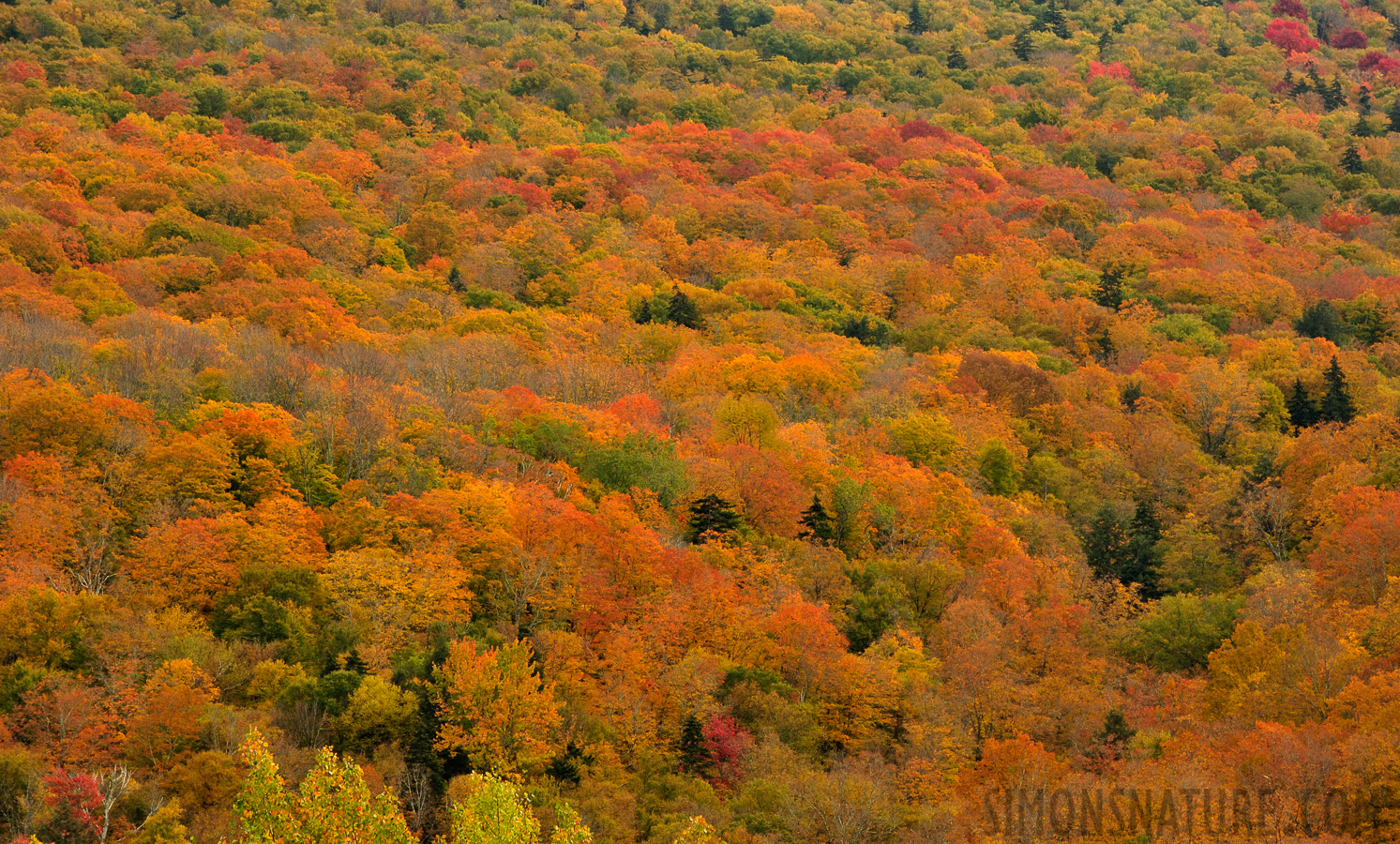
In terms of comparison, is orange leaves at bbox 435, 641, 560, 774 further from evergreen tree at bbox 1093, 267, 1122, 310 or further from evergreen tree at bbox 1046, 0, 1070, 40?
evergreen tree at bbox 1046, 0, 1070, 40

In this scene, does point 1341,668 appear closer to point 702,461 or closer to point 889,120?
point 702,461

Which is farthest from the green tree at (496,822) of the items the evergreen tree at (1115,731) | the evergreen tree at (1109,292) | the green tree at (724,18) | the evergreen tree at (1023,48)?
the evergreen tree at (1023,48)

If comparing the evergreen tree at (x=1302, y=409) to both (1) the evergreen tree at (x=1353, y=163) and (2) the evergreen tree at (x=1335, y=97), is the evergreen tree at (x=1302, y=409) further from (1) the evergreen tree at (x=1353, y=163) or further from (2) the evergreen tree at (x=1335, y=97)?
(2) the evergreen tree at (x=1335, y=97)

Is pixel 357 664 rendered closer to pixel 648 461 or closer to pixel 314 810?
pixel 314 810

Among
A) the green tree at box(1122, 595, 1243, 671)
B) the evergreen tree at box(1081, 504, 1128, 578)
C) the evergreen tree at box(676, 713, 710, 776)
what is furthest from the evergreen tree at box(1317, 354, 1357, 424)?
the evergreen tree at box(676, 713, 710, 776)

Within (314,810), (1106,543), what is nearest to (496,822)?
(314,810)

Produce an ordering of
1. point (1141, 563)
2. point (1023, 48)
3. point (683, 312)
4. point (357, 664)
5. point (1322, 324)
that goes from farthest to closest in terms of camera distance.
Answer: point (1023, 48) → point (1322, 324) → point (683, 312) → point (1141, 563) → point (357, 664)

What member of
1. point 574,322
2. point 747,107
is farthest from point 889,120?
point 574,322
